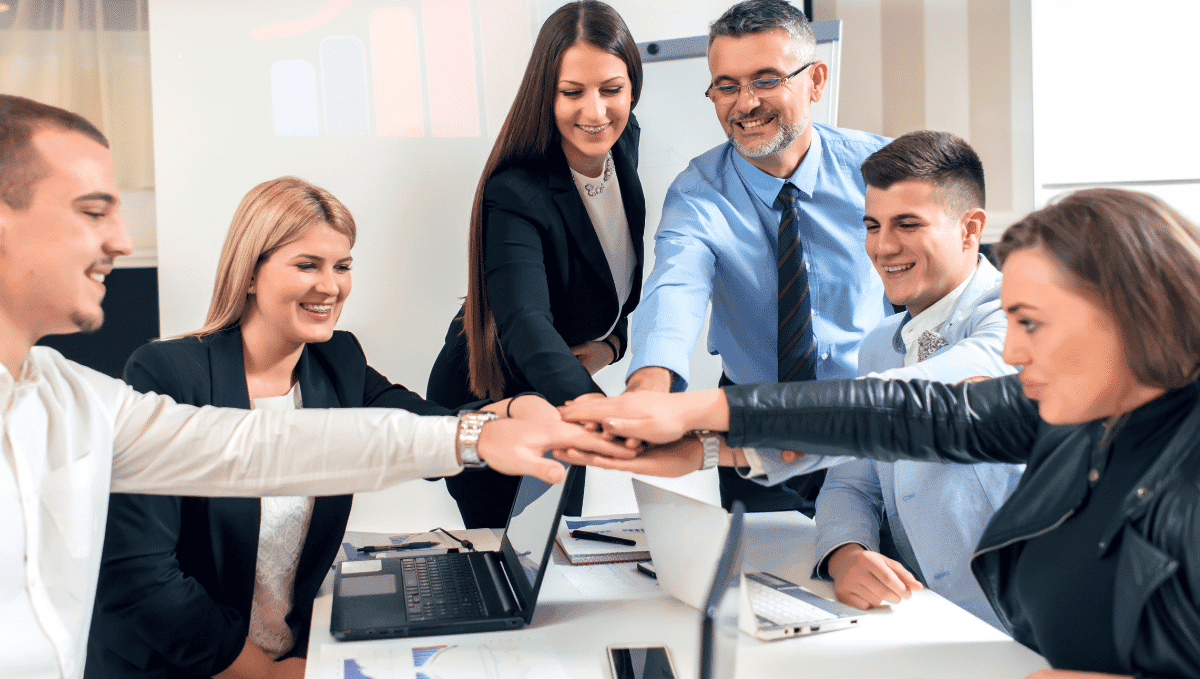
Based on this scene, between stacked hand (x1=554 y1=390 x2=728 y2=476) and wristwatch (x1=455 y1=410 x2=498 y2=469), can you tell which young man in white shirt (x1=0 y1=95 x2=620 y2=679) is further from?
stacked hand (x1=554 y1=390 x2=728 y2=476)

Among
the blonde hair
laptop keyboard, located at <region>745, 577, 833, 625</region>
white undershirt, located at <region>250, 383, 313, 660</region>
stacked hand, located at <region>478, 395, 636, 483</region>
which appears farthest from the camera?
the blonde hair

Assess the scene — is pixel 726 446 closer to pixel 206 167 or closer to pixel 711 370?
pixel 711 370

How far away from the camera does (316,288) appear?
1847 millimetres

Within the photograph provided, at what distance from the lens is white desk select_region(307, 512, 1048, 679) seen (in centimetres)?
109

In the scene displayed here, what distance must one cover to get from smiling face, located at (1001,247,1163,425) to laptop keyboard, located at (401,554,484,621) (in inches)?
32.8

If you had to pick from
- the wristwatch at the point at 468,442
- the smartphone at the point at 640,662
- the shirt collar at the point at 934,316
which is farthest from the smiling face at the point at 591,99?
the smartphone at the point at 640,662

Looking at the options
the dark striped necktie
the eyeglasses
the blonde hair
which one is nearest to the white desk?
the blonde hair

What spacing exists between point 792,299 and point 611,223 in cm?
54

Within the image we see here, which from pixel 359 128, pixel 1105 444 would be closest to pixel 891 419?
pixel 1105 444

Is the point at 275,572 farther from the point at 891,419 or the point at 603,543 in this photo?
the point at 891,419

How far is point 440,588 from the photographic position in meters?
1.39

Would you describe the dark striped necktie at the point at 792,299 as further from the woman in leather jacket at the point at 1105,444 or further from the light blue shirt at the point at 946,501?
the woman in leather jacket at the point at 1105,444

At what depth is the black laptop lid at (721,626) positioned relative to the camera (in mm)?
468

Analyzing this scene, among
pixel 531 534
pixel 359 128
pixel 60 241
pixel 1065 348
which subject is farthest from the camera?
pixel 359 128
